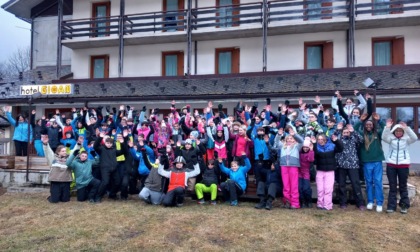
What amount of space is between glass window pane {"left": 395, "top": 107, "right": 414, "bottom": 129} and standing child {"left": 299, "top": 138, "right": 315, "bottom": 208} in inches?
318

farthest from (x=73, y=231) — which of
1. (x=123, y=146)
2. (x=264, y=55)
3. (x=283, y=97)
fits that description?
(x=264, y=55)

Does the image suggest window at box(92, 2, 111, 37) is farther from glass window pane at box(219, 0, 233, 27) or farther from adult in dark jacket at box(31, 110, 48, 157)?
adult in dark jacket at box(31, 110, 48, 157)

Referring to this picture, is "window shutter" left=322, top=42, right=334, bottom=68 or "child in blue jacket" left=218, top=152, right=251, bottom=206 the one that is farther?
"window shutter" left=322, top=42, right=334, bottom=68

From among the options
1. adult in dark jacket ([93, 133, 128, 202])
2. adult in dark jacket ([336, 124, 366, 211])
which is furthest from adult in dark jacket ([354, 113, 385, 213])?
adult in dark jacket ([93, 133, 128, 202])

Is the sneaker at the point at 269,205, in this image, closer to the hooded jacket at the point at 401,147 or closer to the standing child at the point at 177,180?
the standing child at the point at 177,180

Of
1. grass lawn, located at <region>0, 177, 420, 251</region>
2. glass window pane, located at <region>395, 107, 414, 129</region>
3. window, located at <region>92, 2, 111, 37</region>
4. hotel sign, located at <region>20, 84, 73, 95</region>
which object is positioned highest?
window, located at <region>92, 2, 111, 37</region>

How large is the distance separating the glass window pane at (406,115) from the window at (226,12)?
8.38m

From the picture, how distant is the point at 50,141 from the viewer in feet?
34.6

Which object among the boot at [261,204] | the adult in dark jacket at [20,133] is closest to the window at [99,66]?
the adult in dark jacket at [20,133]

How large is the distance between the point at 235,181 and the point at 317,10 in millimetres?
10047

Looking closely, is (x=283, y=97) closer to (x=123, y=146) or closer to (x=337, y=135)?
(x=337, y=135)

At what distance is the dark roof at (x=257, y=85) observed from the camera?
1249cm

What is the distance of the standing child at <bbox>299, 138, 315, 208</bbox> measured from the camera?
23.8ft

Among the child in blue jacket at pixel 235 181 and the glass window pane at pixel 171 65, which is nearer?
the child in blue jacket at pixel 235 181
